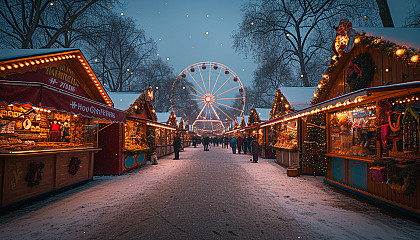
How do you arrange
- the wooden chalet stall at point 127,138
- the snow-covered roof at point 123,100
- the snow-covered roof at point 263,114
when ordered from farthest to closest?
the snow-covered roof at point 263,114, the snow-covered roof at point 123,100, the wooden chalet stall at point 127,138

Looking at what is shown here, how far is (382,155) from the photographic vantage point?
232 inches

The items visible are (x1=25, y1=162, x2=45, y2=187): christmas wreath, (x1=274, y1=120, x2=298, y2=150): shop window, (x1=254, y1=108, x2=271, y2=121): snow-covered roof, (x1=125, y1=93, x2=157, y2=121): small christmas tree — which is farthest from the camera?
(x1=254, y1=108, x2=271, y2=121): snow-covered roof

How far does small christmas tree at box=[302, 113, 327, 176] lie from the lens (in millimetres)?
9328

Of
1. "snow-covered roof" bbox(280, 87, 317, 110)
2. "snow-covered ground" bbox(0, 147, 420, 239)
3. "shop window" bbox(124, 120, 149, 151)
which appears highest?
"snow-covered roof" bbox(280, 87, 317, 110)

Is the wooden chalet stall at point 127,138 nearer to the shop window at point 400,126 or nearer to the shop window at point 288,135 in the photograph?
the shop window at point 288,135

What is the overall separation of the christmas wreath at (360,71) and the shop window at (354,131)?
629 mm

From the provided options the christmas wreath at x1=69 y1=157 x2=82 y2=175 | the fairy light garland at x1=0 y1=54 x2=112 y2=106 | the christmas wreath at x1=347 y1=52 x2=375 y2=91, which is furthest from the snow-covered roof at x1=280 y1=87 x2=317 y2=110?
the christmas wreath at x1=69 y1=157 x2=82 y2=175

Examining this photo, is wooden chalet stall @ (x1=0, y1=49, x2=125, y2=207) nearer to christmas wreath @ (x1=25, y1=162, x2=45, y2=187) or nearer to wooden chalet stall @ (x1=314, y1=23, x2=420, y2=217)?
christmas wreath @ (x1=25, y1=162, x2=45, y2=187)

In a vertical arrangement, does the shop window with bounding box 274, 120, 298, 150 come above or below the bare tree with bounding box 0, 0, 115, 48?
below

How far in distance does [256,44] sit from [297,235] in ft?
57.2

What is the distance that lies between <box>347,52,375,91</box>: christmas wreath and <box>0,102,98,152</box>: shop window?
345 inches

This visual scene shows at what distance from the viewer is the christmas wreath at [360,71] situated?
6.43 meters

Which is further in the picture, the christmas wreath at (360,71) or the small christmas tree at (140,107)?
the small christmas tree at (140,107)

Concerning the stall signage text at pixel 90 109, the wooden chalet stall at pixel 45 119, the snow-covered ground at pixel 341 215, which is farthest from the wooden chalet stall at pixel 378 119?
the wooden chalet stall at pixel 45 119
